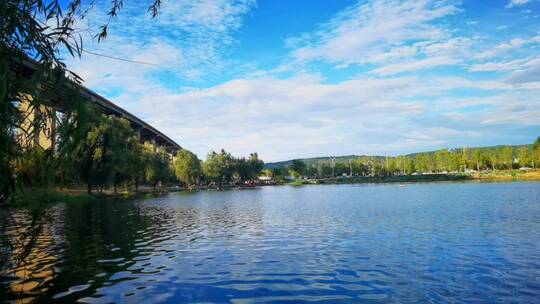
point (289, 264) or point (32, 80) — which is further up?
point (32, 80)

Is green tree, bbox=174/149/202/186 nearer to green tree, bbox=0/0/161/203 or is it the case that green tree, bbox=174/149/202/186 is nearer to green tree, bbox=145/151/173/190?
green tree, bbox=145/151/173/190

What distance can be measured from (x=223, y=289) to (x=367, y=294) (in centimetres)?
533

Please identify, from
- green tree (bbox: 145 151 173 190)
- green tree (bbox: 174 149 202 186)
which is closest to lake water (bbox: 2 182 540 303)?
green tree (bbox: 145 151 173 190)

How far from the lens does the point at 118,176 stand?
88.9 meters

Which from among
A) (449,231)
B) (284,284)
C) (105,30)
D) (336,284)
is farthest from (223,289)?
(449,231)

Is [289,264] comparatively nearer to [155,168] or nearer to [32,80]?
[32,80]

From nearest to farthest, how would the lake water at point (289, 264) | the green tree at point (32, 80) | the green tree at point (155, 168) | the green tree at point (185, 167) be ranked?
the green tree at point (32, 80) < the lake water at point (289, 264) < the green tree at point (155, 168) < the green tree at point (185, 167)

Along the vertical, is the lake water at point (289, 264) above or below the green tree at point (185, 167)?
below

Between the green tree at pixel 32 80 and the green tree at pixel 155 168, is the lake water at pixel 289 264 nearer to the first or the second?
the green tree at pixel 32 80

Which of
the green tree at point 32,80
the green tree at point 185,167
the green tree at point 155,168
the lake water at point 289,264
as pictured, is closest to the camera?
the green tree at point 32,80

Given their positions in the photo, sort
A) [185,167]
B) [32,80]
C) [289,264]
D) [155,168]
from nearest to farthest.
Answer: [32,80] < [289,264] < [155,168] < [185,167]

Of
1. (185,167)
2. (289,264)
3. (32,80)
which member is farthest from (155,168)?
(32,80)

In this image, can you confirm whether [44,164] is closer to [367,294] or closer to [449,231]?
[367,294]

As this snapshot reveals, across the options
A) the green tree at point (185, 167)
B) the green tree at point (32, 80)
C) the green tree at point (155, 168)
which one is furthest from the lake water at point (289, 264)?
the green tree at point (185, 167)
